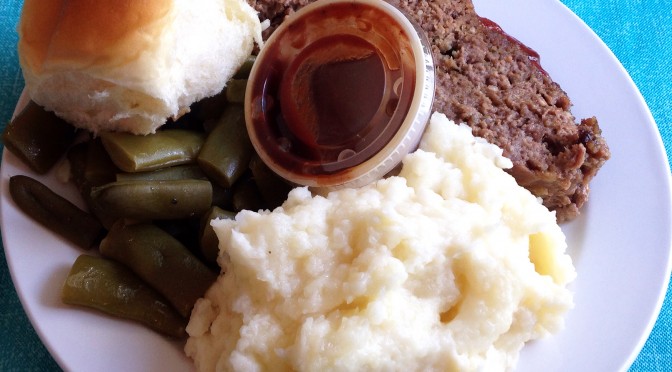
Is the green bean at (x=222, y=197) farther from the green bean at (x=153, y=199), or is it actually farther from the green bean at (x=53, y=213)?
the green bean at (x=53, y=213)

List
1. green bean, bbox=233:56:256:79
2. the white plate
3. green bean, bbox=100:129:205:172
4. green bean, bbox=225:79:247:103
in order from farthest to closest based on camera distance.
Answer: green bean, bbox=233:56:256:79 → green bean, bbox=225:79:247:103 → green bean, bbox=100:129:205:172 → the white plate

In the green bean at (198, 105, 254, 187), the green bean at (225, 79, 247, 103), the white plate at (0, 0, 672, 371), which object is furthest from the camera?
the green bean at (225, 79, 247, 103)

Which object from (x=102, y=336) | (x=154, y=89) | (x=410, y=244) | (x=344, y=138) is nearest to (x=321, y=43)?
(x=344, y=138)

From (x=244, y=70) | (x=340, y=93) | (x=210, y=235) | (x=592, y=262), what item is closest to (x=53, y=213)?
(x=210, y=235)

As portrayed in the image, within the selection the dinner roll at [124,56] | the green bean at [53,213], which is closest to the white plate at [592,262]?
the green bean at [53,213]

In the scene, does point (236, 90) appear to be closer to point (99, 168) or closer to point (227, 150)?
point (227, 150)

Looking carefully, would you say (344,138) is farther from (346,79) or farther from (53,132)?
(53,132)

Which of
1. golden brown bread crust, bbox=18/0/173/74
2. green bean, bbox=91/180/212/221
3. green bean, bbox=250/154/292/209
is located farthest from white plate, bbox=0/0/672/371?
green bean, bbox=250/154/292/209

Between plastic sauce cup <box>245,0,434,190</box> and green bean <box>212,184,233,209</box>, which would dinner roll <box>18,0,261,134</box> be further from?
green bean <box>212,184,233,209</box>
